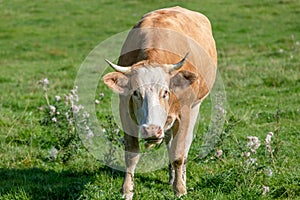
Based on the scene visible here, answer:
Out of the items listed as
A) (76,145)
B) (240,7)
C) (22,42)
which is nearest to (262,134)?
(76,145)

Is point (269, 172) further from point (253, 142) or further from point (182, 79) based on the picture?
point (182, 79)

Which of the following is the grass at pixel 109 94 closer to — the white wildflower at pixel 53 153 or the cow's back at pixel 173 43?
the white wildflower at pixel 53 153

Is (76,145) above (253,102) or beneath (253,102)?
above

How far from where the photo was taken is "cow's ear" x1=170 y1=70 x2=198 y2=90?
5457 millimetres

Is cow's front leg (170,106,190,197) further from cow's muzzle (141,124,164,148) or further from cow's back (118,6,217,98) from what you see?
cow's muzzle (141,124,164,148)

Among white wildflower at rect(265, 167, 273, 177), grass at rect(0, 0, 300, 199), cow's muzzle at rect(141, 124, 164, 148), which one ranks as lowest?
grass at rect(0, 0, 300, 199)

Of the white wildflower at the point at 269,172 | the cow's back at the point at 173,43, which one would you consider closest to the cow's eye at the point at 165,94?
the cow's back at the point at 173,43

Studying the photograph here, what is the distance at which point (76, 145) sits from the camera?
7.37 metres

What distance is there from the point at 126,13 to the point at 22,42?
6.66 metres

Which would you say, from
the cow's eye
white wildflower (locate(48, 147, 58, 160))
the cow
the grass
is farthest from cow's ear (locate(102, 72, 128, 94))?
white wildflower (locate(48, 147, 58, 160))

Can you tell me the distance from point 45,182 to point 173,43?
2150 millimetres

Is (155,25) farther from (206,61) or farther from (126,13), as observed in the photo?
(126,13)

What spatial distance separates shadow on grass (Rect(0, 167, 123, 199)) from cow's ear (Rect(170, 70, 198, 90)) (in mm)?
1418

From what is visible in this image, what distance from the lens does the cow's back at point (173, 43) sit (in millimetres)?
6020
